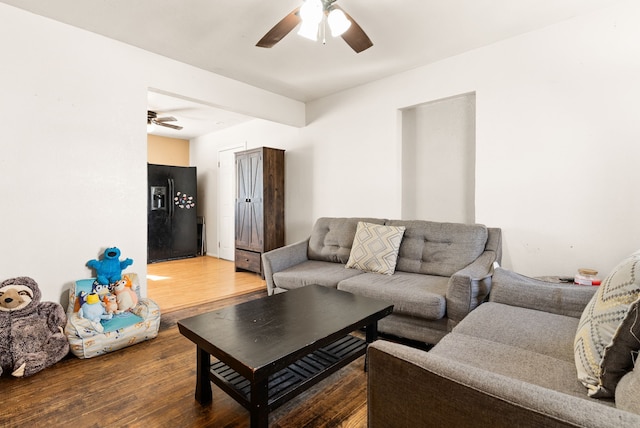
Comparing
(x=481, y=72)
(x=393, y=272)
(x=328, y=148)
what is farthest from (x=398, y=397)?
(x=328, y=148)

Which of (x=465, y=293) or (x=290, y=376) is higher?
(x=465, y=293)

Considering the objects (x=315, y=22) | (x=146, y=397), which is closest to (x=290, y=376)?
(x=146, y=397)

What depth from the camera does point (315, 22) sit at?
1.97m

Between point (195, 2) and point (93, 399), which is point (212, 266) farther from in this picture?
point (195, 2)

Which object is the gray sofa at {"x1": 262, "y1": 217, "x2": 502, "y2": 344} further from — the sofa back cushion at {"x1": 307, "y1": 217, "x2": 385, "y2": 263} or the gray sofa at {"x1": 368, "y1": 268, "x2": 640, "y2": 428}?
the gray sofa at {"x1": 368, "y1": 268, "x2": 640, "y2": 428}

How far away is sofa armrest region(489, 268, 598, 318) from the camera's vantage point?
1642 mm

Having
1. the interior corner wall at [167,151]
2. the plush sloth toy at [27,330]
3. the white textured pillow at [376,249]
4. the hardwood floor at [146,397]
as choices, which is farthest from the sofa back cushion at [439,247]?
the interior corner wall at [167,151]

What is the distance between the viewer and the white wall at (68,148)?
2305 mm

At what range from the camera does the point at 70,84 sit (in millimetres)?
2529

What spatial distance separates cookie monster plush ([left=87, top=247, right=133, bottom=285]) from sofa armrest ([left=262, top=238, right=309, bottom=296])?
124 cm

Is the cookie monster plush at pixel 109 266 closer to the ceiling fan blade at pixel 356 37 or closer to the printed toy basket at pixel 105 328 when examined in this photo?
the printed toy basket at pixel 105 328

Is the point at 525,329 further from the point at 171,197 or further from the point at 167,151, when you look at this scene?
the point at 167,151

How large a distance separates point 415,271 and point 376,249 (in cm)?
39

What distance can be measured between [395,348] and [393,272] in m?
1.90
